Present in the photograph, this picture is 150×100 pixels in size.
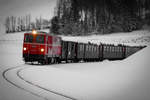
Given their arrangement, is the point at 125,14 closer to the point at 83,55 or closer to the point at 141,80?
the point at 83,55

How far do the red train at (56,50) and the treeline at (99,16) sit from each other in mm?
35801

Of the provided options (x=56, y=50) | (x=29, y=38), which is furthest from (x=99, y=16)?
(x=29, y=38)

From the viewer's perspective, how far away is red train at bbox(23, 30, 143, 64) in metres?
20.0

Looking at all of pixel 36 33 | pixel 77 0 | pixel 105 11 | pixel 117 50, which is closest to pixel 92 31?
pixel 105 11

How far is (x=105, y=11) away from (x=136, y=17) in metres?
12.9

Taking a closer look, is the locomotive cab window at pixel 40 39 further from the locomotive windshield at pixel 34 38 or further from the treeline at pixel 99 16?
the treeline at pixel 99 16

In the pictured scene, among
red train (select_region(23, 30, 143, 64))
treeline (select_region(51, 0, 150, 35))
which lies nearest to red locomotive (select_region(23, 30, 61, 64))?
red train (select_region(23, 30, 143, 64))

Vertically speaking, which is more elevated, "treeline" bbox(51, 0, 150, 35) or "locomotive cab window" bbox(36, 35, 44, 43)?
"treeline" bbox(51, 0, 150, 35)

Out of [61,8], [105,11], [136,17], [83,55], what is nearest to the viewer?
[83,55]

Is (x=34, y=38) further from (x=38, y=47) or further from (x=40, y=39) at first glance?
(x=38, y=47)

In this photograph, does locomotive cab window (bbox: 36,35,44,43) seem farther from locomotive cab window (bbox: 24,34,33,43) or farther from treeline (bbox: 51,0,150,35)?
treeline (bbox: 51,0,150,35)


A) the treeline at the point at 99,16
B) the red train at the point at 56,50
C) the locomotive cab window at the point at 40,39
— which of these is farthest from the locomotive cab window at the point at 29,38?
the treeline at the point at 99,16

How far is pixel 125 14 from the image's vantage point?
69875 mm

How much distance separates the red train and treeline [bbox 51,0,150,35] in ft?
117
